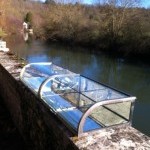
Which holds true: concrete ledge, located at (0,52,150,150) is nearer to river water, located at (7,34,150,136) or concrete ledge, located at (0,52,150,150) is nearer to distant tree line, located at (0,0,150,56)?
river water, located at (7,34,150,136)

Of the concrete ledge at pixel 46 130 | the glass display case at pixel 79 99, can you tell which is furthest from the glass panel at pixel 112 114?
the concrete ledge at pixel 46 130

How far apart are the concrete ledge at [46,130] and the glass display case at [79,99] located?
82 millimetres

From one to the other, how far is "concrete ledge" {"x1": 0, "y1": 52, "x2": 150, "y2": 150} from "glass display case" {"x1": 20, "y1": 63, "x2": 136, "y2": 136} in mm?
82

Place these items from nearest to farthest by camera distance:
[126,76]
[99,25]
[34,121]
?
1. [34,121]
2. [126,76]
3. [99,25]

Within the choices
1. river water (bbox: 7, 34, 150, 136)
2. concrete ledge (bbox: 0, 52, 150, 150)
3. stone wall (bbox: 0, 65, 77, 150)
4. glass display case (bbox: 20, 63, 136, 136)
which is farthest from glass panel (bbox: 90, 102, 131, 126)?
river water (bbox: 7, 34, 150, 136)

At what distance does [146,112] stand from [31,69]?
5732 millimetres

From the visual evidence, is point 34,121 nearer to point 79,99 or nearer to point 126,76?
point 79,99

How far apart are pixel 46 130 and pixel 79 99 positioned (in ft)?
1.78

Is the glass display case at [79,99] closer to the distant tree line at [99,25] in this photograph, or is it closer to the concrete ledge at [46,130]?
the concrete ledge at [46,130]

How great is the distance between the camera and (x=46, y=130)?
3.05 m

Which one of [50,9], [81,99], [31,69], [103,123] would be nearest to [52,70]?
[31,69]

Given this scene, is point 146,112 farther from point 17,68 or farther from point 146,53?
point 146,53

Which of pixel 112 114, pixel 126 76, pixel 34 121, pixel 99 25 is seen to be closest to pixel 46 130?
pixel 34 121

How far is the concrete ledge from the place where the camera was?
2.25 m
